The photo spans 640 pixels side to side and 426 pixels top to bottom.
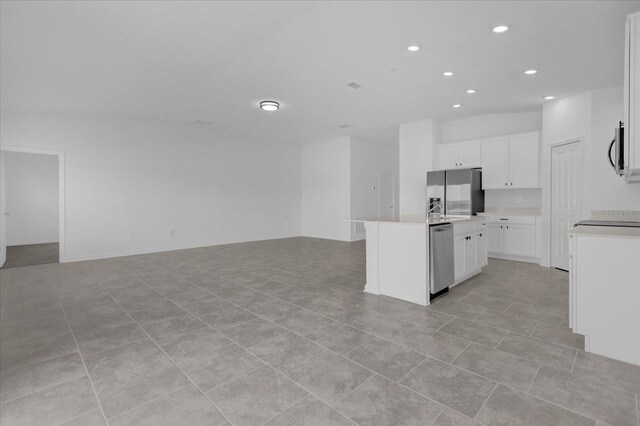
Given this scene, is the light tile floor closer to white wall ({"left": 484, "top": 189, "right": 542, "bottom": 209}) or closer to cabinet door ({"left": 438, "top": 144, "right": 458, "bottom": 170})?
white wall ({"left": 484, "top": 189, "right": 542, "bottom": 209})

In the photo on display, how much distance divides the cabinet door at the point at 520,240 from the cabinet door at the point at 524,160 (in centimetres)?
79

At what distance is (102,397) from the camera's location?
1785mm

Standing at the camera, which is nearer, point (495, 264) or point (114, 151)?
point (495, 264)

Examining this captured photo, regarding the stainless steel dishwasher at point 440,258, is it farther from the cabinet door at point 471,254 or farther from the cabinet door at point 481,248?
the cabinet door at point 481,248

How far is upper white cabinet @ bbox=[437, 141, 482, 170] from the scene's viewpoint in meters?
6.31

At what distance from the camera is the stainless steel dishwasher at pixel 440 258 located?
3385mm

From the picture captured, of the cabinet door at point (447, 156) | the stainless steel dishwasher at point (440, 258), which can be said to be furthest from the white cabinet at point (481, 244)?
the cabinet door at point (447, 156)

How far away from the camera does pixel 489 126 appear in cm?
640

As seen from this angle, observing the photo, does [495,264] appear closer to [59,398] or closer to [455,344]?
[455,344]

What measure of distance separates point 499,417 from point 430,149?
5897mm

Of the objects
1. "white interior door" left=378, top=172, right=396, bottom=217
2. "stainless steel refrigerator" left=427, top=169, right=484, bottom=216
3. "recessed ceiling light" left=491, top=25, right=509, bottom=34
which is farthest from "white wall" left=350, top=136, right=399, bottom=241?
"recessed ceiling light" left=491, top=25, right=509, bottom=34

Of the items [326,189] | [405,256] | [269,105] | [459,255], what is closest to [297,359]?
[405,256]

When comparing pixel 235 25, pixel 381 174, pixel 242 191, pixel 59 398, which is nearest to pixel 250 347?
pixel 59 398

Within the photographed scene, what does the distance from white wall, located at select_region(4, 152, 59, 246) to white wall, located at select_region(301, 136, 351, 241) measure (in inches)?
Result: 282
